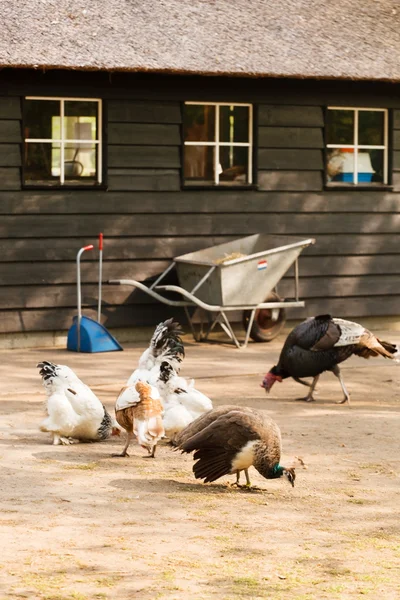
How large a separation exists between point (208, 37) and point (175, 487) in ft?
27.8

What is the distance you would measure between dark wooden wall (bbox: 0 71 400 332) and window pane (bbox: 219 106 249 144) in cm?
18

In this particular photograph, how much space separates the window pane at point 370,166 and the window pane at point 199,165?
7.50 feet

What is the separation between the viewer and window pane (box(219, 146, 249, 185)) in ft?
52.1

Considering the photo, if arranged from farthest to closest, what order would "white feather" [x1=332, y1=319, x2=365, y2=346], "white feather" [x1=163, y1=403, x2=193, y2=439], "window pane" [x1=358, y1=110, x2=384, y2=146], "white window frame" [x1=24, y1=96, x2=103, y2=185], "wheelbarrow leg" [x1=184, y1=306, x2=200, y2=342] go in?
"window pane" [x1=358, y1=110, x2=384, y2=146], "wheelbarrow leg" [x1=184, y1=306, x2=200, y2=342], "white window frame" [x1=24, y1=96, x2=103, y2=185], "white feather" [x1=332, y1=319, x2=365, y2=346], "white feather" [x1=163, y1=403, x2=193, y2=439]

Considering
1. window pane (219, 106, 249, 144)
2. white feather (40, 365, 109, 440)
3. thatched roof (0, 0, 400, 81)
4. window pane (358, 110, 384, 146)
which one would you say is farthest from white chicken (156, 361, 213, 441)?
window pane (358, 110, 384, 146)

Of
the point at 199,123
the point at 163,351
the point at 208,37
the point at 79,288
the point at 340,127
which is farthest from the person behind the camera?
the point at 340,127

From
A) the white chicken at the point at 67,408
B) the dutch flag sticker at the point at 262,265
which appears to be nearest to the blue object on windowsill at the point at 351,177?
the dutch flag sticker at the point at 262,265

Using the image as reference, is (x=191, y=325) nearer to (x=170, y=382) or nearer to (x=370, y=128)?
(x=370, y=128)

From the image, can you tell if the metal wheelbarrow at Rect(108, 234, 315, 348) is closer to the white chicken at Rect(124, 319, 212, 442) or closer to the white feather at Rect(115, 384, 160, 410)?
the white chicken at Rect(124, 319, 212, 442)

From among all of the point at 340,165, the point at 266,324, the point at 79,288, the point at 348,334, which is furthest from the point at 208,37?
the point at 348,334

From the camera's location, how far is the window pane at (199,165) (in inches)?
617

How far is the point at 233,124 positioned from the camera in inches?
627

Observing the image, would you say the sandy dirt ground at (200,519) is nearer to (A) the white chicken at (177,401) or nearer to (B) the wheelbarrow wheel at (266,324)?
(A) the white chicken at (177,401)

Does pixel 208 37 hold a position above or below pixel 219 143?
above
